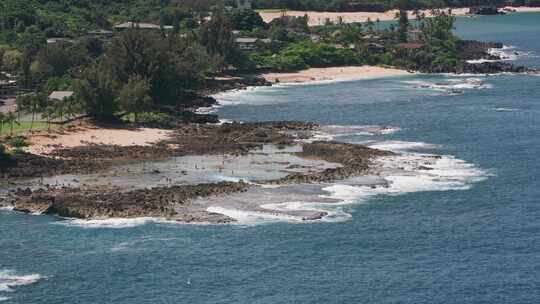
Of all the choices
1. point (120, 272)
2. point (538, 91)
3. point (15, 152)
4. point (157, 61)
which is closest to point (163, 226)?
point (120, 272)

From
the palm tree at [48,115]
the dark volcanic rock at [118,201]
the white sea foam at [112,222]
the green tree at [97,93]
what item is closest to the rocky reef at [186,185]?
the dark volcanic rock at [118,201]

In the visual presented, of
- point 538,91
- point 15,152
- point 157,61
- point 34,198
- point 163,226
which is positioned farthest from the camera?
point 538,91

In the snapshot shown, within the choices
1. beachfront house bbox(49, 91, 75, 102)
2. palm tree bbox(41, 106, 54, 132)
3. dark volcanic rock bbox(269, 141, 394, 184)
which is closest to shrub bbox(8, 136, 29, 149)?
palm tree bbox(41, 106, 54, 132)

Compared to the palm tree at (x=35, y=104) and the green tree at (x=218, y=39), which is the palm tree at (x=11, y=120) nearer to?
the palm tree at (x=35, y=104)

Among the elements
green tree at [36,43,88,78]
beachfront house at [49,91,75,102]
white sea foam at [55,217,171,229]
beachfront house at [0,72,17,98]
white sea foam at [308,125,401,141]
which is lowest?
white sea foam at [55,217,171,229]

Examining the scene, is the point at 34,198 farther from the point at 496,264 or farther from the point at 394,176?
the point at 496,264

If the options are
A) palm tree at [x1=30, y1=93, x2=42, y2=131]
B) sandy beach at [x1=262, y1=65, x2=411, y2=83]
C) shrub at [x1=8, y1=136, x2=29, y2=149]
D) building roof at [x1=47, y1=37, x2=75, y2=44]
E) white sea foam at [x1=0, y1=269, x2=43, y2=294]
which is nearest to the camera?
white sea foam at [x1=0, y1=269, x2=43, y2=294]

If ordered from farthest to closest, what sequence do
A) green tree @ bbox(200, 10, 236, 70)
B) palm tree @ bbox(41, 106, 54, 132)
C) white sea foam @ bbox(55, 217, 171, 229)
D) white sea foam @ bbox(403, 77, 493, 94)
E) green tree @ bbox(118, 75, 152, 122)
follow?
1. green tree @ bbox(200, 10, 236, 70)
2. white sea foam @ bbox(403, 77, 493, 94)
3. green tree @ bbox(118, 75, 152, 122)
4. palm tree @ bbox(41, 106, 54, 132)
5. white sea foam @ bbox(55, 217, 171, 229)

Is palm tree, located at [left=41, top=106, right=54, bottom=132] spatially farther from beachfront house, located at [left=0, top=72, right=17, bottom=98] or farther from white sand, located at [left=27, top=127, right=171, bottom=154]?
beachfront house, located at [left=0, top=72, right=17, bottom=98]
